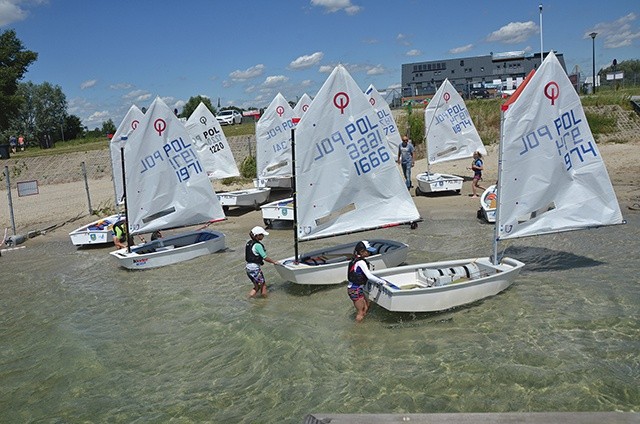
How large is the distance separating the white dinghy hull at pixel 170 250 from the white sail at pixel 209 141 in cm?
610

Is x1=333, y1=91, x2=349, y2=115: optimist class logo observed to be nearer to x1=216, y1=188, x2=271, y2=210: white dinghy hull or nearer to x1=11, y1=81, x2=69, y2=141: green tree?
x1=216, y1=188, x2=271, y2=210: white dinghy hull

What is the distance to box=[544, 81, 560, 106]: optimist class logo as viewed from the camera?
1002cm

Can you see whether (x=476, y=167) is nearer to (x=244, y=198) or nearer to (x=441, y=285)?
(x=244, y=198)

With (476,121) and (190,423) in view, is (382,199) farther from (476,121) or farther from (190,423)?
(476,121)

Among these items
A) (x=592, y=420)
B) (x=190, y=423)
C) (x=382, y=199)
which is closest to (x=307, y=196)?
(x=382, y=199)

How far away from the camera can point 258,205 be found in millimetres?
19672

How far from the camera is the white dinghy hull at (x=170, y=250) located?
13016 millimetres

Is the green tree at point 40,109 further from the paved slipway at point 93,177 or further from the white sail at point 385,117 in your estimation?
the white sail at point 385,117

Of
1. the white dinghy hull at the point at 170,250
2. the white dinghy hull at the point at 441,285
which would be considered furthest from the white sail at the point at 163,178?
the white dinghy hull at the point at 441,285

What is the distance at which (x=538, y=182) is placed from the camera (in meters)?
→ 10.3

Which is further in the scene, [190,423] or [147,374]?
[147,374]

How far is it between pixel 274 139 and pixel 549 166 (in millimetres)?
11160

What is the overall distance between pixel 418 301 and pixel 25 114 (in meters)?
70.9

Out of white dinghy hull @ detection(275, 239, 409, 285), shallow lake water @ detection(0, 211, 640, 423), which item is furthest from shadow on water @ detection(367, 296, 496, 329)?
white dinghy hull @ detection(275, 239, 409, 285)
